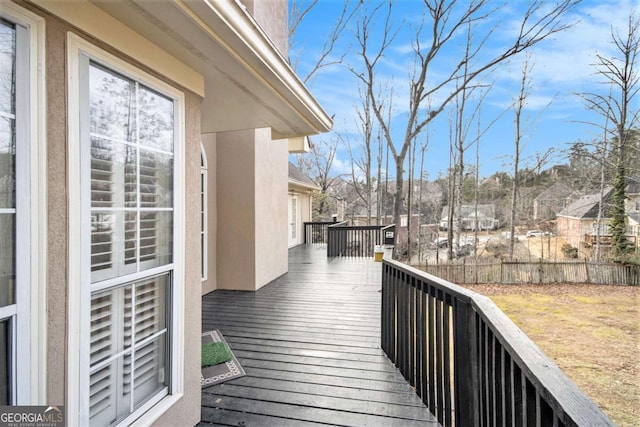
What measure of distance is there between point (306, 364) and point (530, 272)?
12.0 m

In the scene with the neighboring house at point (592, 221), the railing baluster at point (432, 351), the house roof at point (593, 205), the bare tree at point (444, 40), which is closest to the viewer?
the railing baluster at point (432, 351)

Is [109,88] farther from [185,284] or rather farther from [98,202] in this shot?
[185,284]

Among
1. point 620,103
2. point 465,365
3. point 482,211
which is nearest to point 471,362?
point 465,365

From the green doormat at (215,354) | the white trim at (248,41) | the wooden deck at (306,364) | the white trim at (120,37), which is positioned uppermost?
the white trim at (248,41)

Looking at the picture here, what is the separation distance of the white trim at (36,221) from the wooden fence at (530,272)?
1181 centimetres

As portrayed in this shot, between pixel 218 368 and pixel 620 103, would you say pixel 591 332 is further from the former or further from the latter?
pixel 620 103

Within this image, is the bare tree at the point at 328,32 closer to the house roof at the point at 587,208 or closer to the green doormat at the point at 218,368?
the green doormat at the point at 218,368

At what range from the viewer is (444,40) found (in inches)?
471

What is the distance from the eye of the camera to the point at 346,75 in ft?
52.5

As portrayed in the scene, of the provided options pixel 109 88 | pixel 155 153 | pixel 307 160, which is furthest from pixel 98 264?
pixel 307 160

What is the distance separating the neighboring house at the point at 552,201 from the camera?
18.0 meters

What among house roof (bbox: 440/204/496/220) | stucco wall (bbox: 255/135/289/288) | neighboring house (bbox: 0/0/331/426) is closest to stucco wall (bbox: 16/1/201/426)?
neighboring house (bbox: 0/0/331/426)

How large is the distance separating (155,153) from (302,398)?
2141mm

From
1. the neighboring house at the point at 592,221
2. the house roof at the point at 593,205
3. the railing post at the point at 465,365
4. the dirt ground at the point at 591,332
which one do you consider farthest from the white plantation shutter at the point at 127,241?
the house roof at the point at 593,205
